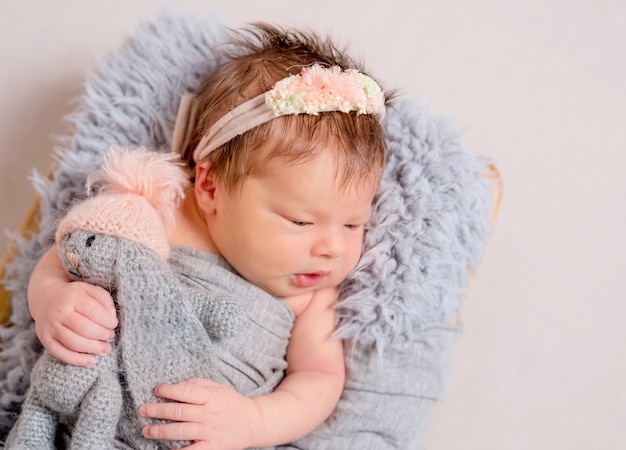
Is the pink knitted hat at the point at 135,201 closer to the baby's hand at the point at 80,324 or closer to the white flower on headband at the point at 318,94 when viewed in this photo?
the baby's hand at the point at 80,324

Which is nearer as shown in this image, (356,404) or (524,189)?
(356,404)

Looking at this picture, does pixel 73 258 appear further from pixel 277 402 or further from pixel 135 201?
pixel 277 402

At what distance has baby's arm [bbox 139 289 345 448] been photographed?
1.05 metres

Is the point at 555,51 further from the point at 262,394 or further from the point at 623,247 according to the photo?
the point at 262,394

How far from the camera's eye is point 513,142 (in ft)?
5.80

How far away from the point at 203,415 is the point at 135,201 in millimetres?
346

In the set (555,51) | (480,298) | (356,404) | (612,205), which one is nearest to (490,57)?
(555,51)

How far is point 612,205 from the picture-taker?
172cm

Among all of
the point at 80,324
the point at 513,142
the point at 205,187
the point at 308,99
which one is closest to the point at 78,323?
the point at 80,324

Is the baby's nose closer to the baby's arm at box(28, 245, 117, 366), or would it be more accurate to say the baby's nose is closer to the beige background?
the baby's arm at box(28, 245, 117, 366)

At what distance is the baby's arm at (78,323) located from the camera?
102cm

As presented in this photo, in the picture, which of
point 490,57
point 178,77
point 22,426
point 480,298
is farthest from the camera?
point 490,57

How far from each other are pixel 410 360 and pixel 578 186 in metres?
0.73

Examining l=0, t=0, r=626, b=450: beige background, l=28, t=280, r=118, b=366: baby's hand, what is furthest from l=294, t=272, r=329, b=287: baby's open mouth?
l=0, t=0, r=626, b=450: beige background
